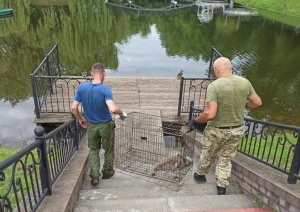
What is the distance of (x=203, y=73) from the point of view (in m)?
16.8

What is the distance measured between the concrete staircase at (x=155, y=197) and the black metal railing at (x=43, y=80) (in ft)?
11.0

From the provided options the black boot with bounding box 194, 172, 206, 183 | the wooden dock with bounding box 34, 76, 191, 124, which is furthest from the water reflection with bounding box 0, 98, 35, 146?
the black boot with bounding box 194, 172, 206, 183

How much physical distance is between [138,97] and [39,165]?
6.27 meters

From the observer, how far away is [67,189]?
13.5 ft

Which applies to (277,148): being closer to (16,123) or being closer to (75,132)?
(75,132)

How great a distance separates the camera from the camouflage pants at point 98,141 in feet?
15.4

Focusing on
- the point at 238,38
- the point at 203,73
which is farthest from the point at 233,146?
the point at 238,38

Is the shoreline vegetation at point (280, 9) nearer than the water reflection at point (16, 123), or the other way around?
the water reflection at point (16, 123)

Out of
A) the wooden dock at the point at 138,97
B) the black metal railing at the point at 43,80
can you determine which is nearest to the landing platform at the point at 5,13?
the black metal railing at the point at 43,80

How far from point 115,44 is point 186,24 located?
10862 millimetres

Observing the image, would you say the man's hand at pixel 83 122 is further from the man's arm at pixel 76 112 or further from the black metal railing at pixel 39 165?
the black metal railing at pixel 39 165

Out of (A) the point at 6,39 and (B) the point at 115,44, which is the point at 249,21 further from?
(A) the point at 6,39

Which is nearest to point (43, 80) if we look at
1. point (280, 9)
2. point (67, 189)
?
point (67, 189)

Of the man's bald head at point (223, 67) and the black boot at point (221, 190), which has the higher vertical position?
the man's bald head at point (223, 67)
